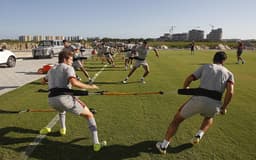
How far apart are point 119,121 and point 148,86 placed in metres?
4.79

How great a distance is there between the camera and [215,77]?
3.93 meters

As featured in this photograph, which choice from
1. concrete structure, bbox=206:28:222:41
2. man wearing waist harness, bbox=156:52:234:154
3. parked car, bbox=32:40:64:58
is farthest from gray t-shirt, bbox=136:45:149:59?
concrete structure, bbox=206:28:222:41

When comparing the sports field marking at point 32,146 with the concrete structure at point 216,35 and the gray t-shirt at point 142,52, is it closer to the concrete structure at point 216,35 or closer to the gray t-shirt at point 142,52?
the gray t-shirt at point 142,52

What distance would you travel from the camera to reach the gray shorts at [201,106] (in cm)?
405

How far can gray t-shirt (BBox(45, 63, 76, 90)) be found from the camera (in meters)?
4.05

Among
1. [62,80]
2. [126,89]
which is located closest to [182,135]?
[62,80]

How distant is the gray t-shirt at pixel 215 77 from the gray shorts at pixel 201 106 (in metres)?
0.21

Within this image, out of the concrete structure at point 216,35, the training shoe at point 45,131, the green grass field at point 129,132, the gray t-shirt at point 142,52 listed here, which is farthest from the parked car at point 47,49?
the concrete structure at point 216,35

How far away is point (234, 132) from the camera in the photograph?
5.31 meters

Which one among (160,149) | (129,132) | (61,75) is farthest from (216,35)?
(61,75)

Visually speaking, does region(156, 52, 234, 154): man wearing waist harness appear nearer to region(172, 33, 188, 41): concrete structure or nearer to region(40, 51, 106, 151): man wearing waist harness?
region(40, 51, 106, 151): man wearing waist harness

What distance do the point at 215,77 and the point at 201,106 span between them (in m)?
0.52

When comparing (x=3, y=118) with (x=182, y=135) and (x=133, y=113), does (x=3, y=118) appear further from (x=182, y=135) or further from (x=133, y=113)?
(x=182, y=135)

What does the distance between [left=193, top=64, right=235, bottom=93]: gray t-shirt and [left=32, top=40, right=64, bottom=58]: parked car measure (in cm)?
2583
